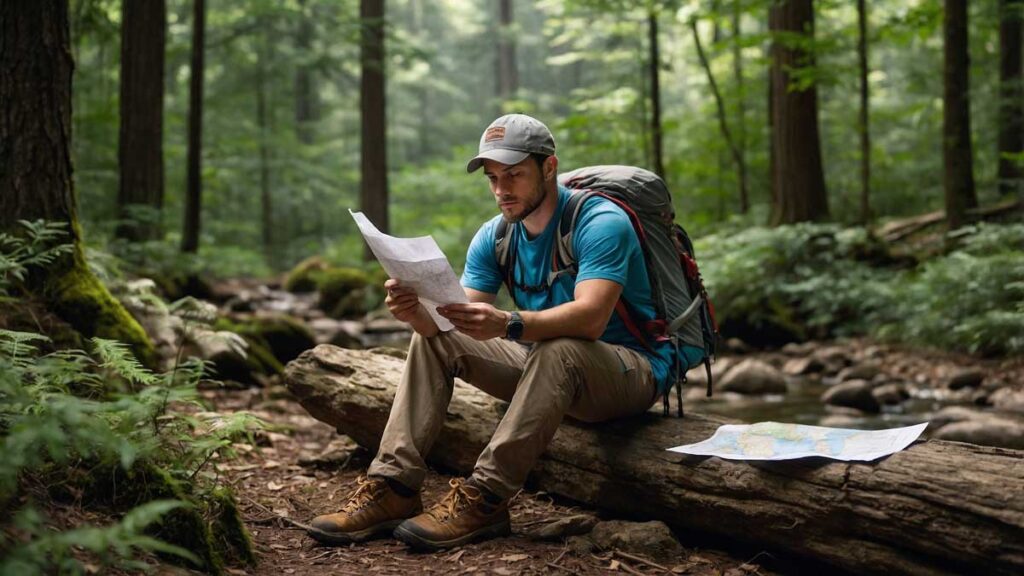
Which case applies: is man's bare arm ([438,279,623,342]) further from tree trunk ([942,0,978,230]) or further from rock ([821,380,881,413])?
tree trunk ([942,0,978,230])

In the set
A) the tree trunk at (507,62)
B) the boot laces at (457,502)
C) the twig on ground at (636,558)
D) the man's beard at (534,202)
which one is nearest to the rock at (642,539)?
the twig on ground at (636,558)

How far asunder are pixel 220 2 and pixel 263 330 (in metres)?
16.2

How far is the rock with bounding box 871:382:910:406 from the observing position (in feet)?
24.8

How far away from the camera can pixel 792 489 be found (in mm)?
3098

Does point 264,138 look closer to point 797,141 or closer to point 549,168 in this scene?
point 797,141

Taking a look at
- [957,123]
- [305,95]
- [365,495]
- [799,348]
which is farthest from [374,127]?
[365,495]

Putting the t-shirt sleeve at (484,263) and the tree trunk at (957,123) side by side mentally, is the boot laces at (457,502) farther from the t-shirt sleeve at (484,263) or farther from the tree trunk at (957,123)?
the tree trunk at (957,123)

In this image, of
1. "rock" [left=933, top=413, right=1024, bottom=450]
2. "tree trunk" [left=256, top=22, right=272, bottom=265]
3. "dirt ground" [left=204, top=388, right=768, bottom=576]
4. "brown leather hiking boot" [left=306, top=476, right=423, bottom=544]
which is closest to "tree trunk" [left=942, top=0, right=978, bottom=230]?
"rock" [left=933, top=413, right=1024, bottom=450]

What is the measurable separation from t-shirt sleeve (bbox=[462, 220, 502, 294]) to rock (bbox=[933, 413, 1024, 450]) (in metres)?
3.62

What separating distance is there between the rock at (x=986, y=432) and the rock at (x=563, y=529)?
3.33m

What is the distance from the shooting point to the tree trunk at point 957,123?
10.3 m

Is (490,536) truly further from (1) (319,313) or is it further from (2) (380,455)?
(1) (319,313)

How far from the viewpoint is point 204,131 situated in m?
20.8

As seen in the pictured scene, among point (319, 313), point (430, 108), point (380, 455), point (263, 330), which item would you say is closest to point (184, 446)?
point (380, 455)
